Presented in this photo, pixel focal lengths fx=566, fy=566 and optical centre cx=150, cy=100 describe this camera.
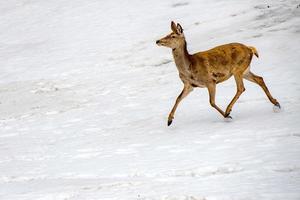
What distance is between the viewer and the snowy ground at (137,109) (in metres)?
8.27

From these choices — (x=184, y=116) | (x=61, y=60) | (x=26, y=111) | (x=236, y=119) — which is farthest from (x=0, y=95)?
(x=236, y=119)

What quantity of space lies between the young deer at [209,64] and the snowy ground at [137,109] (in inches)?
31.0

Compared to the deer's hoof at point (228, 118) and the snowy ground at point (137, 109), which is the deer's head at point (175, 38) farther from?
the deer's hoof at point (228, 118)

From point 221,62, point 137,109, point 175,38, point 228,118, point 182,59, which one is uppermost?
point 175,38

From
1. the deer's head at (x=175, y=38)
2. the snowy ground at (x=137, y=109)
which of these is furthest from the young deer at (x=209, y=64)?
the snowy ground at (x=137, y=109)

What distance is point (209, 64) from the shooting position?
12.0 meters

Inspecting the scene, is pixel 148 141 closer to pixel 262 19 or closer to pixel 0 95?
pixel 0 95

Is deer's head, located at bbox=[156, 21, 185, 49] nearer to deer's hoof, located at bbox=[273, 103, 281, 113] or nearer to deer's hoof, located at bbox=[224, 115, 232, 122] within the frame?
deer's hoof, located at bbox=[224, 115, 232, 122]

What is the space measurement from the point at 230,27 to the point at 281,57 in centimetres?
525

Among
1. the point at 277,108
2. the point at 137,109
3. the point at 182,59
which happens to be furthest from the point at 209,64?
the point at 137,109

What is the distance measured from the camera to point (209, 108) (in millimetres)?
13688

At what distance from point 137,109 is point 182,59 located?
3.43m

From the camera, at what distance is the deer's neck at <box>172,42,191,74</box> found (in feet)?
39.4

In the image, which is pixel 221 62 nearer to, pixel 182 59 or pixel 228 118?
pixel 182 59
